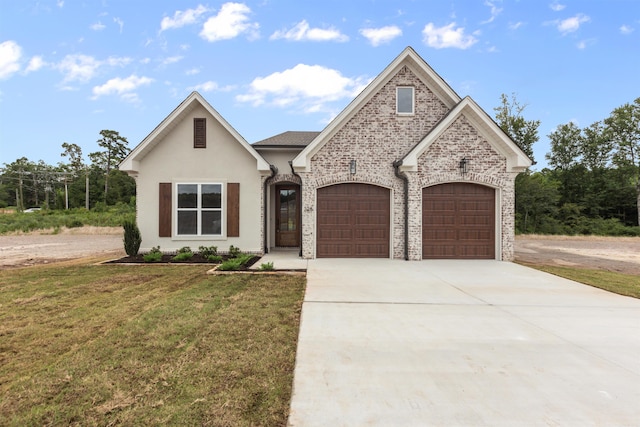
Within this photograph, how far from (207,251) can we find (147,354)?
761 cm

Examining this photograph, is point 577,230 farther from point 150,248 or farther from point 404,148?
point 150,248

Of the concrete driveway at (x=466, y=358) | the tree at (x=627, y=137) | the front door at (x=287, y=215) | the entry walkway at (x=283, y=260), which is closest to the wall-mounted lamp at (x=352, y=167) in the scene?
the front door at (x=287, y=215)

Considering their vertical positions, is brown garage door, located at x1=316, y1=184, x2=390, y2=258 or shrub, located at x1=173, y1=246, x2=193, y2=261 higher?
brown garage door, located at x1=316, y1=184, x2=390, y2=258

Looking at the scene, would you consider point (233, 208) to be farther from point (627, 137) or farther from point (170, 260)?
point (627, 137)

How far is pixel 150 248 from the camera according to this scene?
11.3 metres

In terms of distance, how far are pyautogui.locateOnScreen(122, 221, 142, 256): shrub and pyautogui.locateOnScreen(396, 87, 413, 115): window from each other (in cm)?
1028

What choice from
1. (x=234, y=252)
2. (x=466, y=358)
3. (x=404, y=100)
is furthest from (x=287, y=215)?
(x=466, y=358)

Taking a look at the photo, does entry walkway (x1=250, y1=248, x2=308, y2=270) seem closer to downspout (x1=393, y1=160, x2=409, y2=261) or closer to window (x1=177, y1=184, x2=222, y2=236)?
window (x1=177, y1=184, x2=222, y2=236)

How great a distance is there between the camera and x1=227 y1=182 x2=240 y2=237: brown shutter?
11227mm

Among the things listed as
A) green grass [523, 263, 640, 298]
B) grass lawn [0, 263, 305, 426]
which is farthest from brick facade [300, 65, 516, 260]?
grass lawn [0, 263, 305, 426]

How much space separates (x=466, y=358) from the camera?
344cm

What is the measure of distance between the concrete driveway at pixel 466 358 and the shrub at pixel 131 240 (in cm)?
769

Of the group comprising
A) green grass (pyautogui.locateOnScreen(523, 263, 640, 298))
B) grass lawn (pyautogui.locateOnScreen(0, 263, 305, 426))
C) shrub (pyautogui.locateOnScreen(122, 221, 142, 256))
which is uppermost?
shrub (pyautogui.locateOnScreen(122, 221, 142, 256))

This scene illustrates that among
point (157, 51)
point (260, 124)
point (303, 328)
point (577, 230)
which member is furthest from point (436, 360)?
point (577, 230)
